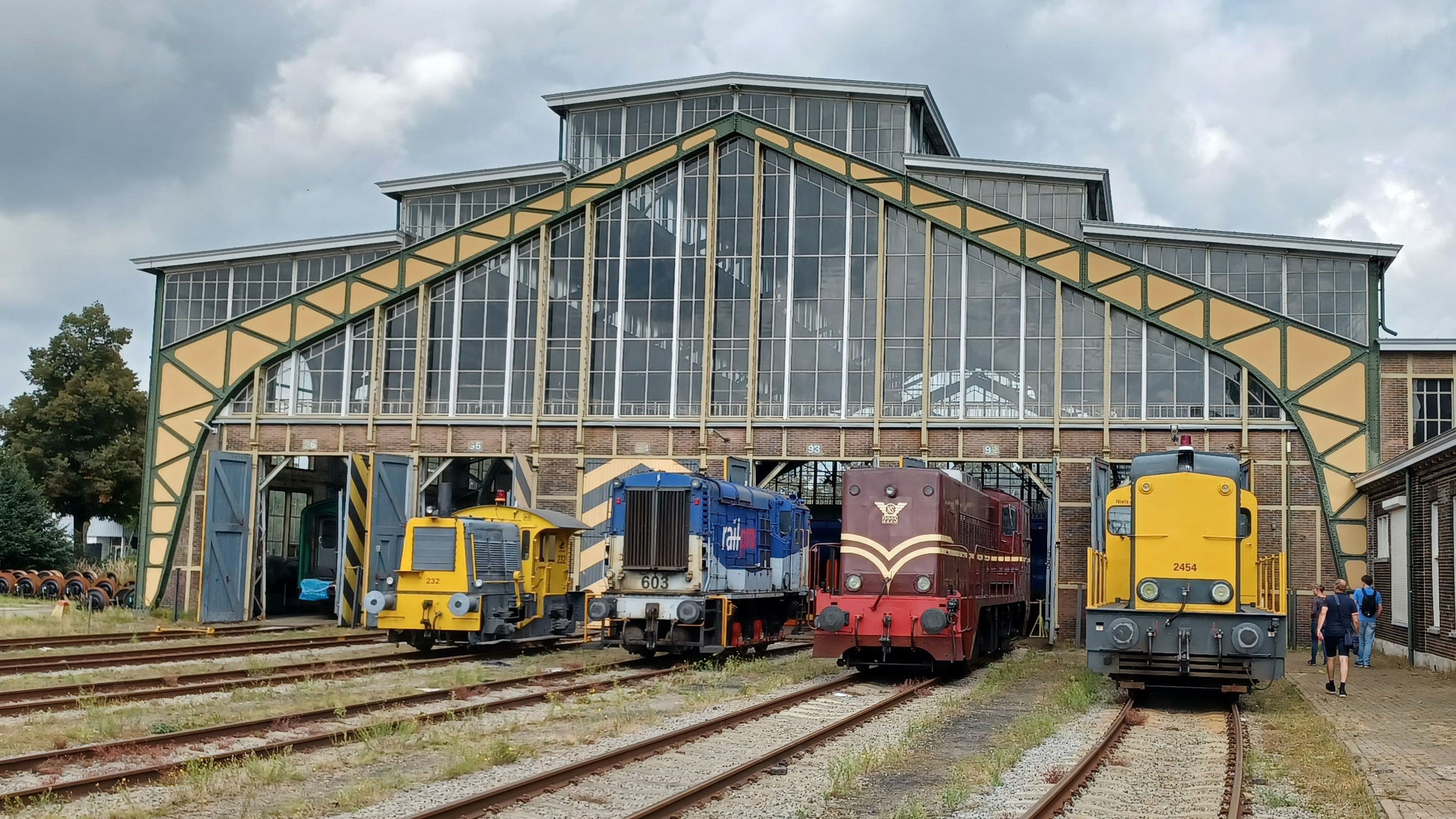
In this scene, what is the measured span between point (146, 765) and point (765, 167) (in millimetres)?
23789

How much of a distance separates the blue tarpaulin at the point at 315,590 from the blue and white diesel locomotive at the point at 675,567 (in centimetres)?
1457

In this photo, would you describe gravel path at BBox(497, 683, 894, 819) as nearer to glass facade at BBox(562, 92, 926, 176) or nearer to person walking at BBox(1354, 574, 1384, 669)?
person walking at BBox(1354, 574, 1384, 669)

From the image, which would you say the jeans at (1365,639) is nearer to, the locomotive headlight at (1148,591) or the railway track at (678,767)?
the locomotive headlight at (1148,591)

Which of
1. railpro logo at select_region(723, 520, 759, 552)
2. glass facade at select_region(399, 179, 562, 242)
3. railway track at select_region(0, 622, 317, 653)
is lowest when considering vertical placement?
railway track at select_region(0, 622, 317, 653)

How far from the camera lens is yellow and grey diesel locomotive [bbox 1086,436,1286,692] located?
15.9 metres

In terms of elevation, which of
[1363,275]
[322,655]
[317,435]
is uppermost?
[1363,275]

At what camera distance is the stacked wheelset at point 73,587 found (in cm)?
3441

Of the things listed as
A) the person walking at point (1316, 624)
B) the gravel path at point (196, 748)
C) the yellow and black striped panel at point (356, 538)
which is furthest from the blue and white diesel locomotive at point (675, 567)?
the yellow and black striped panel at point (356, 538)

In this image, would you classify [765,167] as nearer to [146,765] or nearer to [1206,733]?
[1206,733]

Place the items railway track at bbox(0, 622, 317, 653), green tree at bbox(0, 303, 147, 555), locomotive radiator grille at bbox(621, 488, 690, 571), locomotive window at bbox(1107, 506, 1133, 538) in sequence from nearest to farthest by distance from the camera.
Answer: locomotive window at bbox(1107, 506, 1133, 538) < locomotive radiator grille at bbox(621, 488, 690, 571) < railway track at bbox(0, 622, 317, 653) < green tree at bbox(0, 303, 147, 555)

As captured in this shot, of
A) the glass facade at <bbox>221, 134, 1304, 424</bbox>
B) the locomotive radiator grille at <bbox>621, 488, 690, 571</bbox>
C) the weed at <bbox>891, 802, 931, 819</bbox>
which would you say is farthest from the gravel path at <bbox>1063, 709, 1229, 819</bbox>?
the glass facade at <bbox>221, 134, 1304, 424</bbox>

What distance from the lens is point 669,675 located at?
1964cm

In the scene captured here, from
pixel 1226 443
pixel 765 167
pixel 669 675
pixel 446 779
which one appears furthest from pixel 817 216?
pixel 446 779

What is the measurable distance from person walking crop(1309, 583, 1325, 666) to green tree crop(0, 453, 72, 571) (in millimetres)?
44073
